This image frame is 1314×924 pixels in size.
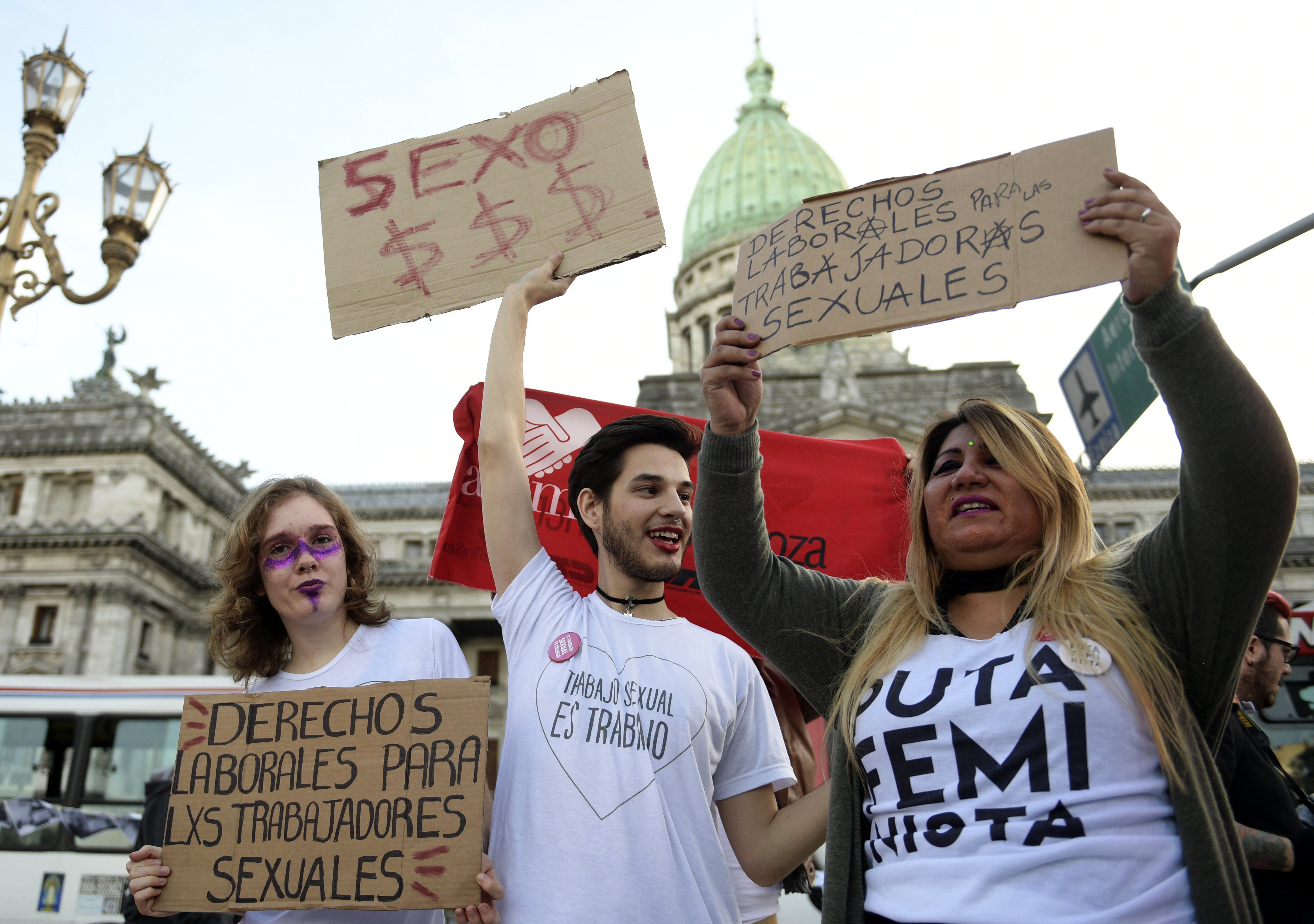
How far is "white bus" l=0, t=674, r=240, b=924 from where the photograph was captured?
37.2 ft

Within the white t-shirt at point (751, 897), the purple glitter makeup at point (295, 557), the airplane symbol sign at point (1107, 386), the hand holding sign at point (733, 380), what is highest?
the airplane symbol sign at point (1107, 386)

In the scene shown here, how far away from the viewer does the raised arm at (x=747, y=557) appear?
2402 mm

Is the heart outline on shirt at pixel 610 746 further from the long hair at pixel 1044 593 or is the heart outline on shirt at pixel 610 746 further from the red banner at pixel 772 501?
the red banner at pixel 772 501

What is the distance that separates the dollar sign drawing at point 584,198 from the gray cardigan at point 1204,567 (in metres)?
1.66

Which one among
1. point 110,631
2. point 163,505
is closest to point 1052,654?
point 110,631

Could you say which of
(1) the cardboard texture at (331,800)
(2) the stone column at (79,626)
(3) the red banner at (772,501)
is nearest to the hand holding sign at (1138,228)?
(1) the cardboard texture at (331,800)

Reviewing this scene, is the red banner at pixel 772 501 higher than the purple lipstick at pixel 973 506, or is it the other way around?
the red banner at pixel 772 501

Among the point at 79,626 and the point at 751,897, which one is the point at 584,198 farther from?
the point at 79,626

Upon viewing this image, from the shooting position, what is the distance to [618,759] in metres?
2.56

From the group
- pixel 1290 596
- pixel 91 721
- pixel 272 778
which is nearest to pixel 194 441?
pixel 91 721

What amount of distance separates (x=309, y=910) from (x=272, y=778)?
1.22 ft

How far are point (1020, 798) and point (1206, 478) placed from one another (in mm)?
705

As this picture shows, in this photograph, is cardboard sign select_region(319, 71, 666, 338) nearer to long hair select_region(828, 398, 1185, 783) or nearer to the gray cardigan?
long hair select_region(828, 398, 1185, 783)

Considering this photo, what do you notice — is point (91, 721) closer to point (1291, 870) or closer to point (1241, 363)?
point (1291, 870)
